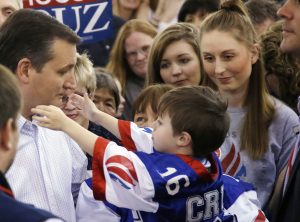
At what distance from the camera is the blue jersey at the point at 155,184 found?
378cm

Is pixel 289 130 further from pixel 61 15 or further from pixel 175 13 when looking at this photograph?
pixel 175 13

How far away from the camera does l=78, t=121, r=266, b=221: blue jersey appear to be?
378cm

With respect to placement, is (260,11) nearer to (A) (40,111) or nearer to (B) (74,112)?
(B) (74,112)

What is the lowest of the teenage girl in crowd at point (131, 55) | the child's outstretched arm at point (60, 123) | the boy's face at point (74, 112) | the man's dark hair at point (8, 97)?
the teenage girl in crowd at point (131, 55)

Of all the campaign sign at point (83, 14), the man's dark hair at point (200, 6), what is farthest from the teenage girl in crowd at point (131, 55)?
the campaign sign at point (83, 14)

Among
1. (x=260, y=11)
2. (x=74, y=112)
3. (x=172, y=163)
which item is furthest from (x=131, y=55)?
(x=172, y=163)

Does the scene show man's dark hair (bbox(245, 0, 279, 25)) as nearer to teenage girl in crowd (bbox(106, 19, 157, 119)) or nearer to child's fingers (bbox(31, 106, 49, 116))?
teenage girl in crowd (bbox(106, 19, 157, 119))

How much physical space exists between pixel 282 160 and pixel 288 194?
83 centimetres

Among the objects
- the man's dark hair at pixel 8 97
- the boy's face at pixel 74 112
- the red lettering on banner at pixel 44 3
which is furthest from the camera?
the red lettering on banner at pixel 44 3

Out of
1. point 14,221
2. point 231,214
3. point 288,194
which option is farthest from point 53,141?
point 14,221

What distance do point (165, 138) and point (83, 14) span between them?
9.09 ft

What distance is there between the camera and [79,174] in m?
4.36

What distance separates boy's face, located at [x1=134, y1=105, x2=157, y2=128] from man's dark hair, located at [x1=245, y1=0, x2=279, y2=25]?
2221 millimetres

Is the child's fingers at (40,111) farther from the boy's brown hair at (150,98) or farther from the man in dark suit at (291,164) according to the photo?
the boy's brown hair at (150,98)
